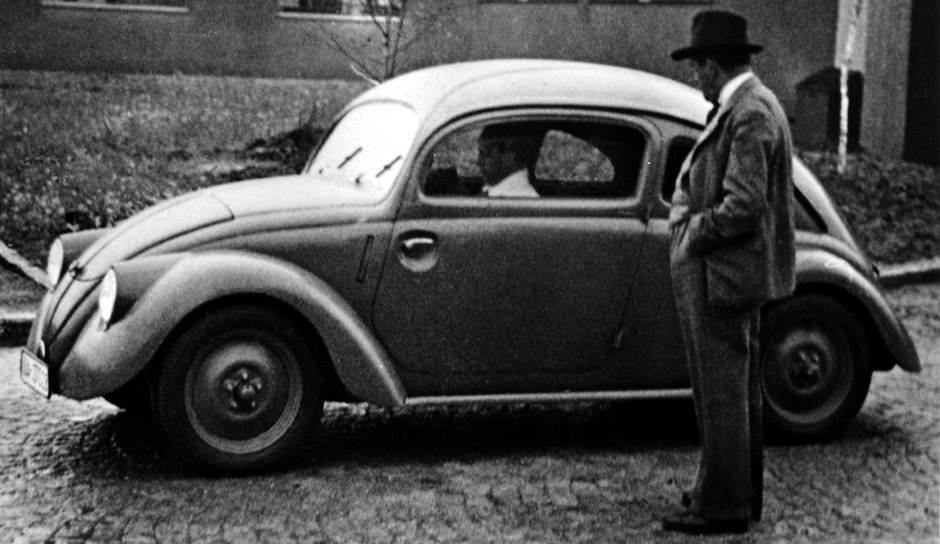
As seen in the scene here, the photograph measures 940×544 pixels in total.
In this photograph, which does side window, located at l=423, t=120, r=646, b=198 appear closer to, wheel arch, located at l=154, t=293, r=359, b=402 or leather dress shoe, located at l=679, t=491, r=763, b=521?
wheel arch, located at l=154, t=293, r=359, b=402

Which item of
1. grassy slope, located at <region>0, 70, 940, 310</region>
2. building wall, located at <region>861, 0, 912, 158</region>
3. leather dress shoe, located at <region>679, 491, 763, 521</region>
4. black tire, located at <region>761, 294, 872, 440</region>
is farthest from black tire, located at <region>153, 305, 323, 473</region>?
building wall, located at <region>861, 0, 912, 158</region>

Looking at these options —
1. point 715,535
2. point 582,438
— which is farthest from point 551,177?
point 715,535

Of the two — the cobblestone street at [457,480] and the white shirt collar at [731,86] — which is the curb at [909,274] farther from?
the white shirt collar at [731,86]

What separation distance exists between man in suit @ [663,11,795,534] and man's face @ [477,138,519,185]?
124 centimetres

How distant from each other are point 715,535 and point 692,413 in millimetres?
1984

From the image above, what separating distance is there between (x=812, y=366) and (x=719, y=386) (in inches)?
59.0

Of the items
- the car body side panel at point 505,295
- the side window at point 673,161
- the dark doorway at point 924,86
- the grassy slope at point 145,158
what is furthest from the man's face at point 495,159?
the dark doorway at point 924,86

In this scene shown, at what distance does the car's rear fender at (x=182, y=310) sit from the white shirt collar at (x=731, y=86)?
1.77 metres

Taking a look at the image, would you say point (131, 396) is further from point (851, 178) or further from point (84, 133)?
point (851, 178)

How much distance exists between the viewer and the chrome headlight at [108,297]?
5.40 meters

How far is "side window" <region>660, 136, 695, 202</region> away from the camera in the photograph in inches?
240

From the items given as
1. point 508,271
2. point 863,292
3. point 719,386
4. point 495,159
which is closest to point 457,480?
point 508,271

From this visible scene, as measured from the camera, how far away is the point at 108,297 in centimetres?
545

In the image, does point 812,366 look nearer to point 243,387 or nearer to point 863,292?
point 863,292
